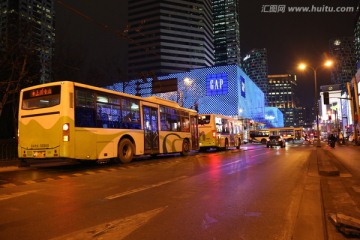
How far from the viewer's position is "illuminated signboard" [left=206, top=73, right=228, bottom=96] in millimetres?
100562

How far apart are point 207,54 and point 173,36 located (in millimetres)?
23971

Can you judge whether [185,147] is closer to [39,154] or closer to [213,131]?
[213,131]

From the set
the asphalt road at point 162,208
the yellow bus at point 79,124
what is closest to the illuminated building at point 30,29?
the yellow bus at point 79,124

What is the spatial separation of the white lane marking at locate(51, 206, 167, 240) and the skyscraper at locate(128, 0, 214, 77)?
135123 mm

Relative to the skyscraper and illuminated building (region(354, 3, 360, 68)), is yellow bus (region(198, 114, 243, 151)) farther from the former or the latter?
illuminated building (region(354, 3, 360, 68))

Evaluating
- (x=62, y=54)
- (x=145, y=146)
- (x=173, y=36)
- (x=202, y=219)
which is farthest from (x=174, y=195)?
(x=173, y=36)

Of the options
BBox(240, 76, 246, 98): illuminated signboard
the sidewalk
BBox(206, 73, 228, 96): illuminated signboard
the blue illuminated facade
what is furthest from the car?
BBox(240, 76, 246, 98): illuminated signboard

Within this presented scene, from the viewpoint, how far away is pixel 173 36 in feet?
477

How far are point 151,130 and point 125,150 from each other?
2789 millimetres

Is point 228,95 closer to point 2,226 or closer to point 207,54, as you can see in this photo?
point 207,54

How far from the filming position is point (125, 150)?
17.4 m

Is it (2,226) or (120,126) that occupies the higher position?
(120,126)

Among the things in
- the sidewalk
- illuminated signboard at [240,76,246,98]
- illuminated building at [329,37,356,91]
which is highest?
illuminated building at [329,37,356,91]

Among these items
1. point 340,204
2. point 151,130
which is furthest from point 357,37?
point 340,204
